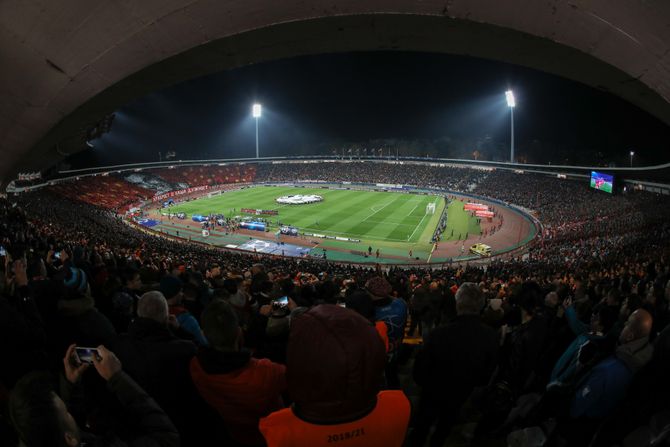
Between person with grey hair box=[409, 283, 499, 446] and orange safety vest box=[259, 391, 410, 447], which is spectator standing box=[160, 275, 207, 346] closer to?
person with grey hair box=[409, 283, 499, 446]

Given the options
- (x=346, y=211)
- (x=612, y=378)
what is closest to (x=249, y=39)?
(x=612, y=378)

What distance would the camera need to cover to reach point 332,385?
5.16 ft

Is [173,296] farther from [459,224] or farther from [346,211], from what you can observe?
[346,211]

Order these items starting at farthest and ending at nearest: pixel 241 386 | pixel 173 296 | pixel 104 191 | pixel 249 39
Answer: pixel 104 191 → pixel 249 39 → pixel 173 296 → pixel 241 386

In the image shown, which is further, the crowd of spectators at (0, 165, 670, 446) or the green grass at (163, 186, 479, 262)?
the green grass at (163, 186, 479, 262)

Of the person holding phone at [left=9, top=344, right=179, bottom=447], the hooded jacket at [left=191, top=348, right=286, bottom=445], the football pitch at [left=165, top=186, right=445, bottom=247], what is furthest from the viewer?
the football pitch at [left=165, top=186, right=445, bottom=247]

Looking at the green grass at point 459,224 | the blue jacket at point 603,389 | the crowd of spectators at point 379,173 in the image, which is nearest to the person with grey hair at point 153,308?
the blue jacket at point 603,389

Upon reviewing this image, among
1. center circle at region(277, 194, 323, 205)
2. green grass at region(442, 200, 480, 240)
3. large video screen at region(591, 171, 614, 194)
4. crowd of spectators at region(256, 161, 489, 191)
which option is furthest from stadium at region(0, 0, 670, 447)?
crowd of spectators at region(256, 161, 489, 191)

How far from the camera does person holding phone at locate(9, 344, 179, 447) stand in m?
1.78

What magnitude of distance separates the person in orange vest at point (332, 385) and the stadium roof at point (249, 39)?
3.92m

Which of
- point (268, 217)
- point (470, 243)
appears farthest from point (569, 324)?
point (268, 217)

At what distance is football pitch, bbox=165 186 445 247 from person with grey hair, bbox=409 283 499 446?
34.1 meters

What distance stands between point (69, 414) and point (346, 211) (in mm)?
48520

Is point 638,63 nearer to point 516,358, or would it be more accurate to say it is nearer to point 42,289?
point 516,358
